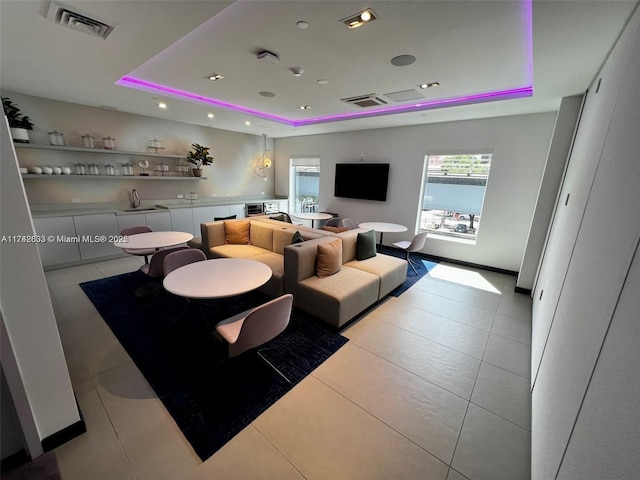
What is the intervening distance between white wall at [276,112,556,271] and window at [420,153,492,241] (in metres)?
0.20

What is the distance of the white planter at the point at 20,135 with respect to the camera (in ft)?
11.9

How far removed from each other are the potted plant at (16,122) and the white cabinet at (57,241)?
4.01ft

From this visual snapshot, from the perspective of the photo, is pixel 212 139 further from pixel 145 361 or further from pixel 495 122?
pixel 495 122

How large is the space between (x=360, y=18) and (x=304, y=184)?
5801 millimetres

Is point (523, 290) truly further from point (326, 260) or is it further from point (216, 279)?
point (216, 279)

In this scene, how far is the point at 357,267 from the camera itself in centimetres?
339

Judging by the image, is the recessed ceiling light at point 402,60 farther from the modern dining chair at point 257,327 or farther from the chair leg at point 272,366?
the chair leg at point 272,366

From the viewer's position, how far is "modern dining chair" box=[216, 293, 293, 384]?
167 centimetres

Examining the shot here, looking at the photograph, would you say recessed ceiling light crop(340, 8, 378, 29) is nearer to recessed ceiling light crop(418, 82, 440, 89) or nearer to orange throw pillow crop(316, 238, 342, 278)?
recessed ceiling light crop(418, 82, 440, 89)

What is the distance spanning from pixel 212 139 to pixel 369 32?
524 centimetres

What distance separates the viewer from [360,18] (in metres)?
1.84

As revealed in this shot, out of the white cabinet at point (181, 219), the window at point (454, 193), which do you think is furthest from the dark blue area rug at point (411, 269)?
the white cabinet at point (181, 219)

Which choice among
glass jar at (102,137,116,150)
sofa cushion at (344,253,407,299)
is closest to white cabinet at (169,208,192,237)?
glass jar at (102,137,116,150)

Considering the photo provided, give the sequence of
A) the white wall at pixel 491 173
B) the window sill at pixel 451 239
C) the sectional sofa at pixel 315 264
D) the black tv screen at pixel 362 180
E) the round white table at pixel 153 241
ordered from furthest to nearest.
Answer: the black tv screen at pixel 362 180, the window sill at pixel 451 239, the white wall at pixel 491 173, the round white table at pixel 153 241, the sectional sofa at pixel 315 264
